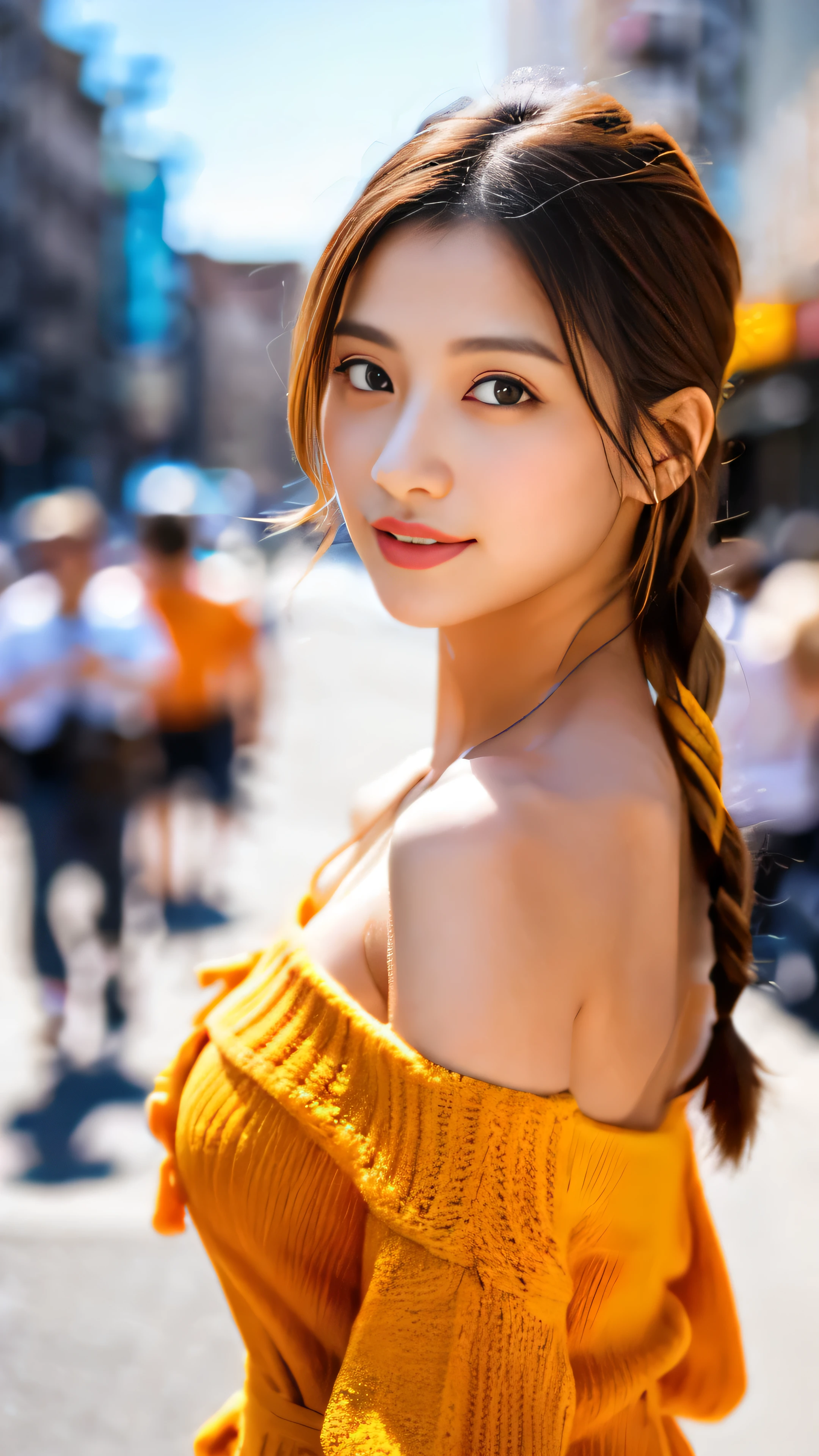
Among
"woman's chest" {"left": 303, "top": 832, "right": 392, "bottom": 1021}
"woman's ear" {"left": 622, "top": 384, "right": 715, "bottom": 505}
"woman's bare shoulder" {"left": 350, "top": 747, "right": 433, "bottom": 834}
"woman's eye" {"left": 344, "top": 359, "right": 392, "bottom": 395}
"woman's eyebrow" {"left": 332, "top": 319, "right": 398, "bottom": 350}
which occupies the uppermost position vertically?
"woman's eyebrow" {"left": 332, "top": 319, "right": 398, "bottom": 350}

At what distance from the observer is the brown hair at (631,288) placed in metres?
0.92

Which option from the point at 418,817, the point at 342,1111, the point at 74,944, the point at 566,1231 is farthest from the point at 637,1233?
the point at 74,944

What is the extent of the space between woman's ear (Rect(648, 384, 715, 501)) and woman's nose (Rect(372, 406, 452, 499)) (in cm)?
20

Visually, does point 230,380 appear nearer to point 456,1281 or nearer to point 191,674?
point 191,674

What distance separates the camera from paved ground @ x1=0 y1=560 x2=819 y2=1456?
2291 mm

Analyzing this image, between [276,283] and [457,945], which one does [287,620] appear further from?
[457,945]

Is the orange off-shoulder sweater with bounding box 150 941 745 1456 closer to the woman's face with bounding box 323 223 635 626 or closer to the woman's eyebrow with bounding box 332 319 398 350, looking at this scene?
the woman's face with bounding box 323 223 635 626

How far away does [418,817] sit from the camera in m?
0.87

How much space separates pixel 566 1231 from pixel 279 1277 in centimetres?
28

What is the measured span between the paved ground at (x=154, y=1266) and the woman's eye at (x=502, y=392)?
26 cm

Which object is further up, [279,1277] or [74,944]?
[279,1277]

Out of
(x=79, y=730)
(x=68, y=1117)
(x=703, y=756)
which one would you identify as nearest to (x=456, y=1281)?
(x=703, y=756)

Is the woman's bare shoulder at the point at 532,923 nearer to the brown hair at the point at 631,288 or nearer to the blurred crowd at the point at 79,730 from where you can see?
the brown hair at the point at 631,288

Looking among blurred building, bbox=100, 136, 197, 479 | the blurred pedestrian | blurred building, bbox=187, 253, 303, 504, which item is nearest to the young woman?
the blurred pedestrian
